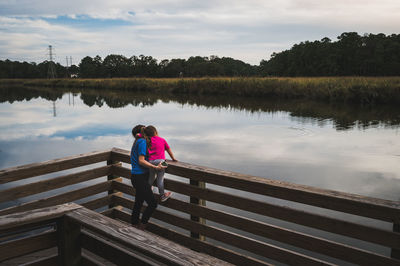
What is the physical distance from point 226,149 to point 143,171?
8.38 meters

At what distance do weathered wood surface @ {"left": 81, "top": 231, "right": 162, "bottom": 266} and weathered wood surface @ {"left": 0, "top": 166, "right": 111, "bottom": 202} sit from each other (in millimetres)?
2088

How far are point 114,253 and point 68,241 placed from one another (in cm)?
39

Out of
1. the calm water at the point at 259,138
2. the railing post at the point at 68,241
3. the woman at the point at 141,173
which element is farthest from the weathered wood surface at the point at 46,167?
the calm water at the point at 259,138

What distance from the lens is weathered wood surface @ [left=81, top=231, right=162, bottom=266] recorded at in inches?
75.8

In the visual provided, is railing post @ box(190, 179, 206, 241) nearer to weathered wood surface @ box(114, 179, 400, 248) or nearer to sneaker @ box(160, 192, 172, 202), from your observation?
weathered wood surface @ box(114, 179, 400, 248)

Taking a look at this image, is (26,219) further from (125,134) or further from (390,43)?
(390,43)

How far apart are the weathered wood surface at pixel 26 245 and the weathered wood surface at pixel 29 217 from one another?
0.68ft

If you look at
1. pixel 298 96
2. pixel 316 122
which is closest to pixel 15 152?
pixel 316 122

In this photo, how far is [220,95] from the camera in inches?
1346

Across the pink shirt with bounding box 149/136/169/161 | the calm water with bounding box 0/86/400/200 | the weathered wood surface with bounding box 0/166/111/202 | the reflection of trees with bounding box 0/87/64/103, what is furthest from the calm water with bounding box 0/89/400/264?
the reflection of trees with bounding box 0/87/64/103

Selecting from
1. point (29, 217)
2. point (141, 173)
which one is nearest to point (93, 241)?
point (29, 217)

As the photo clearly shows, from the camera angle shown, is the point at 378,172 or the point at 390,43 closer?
the point at 378,172

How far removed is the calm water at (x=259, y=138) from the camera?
934 centimetres

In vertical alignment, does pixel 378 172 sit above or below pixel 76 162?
below
